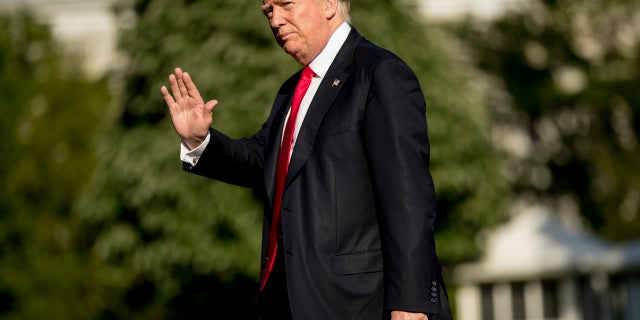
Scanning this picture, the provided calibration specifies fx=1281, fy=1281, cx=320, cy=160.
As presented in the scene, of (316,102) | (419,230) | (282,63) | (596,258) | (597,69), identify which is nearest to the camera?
(419,230)

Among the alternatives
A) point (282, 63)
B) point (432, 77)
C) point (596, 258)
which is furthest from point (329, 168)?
point (596, 258)

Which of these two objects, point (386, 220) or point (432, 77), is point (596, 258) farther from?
point (386, 220)

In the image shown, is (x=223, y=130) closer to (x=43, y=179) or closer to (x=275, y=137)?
(x=43, y=179)

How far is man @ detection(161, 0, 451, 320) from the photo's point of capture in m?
4.20

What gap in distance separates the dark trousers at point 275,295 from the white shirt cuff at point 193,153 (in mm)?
460

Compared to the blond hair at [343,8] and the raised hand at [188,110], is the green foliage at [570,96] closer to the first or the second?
the blond hair at [343,8]

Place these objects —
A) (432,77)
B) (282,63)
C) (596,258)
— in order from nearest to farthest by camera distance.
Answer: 1. (282,63)
2. (432,77)
3. (596,258)

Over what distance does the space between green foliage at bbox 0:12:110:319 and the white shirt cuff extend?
61.3ft

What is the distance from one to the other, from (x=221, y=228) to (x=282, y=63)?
2.27 meters

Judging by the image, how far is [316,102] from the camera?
447 centimetres

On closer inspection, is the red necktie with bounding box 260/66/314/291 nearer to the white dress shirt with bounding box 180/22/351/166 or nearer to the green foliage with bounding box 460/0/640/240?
the white dress shirt with bounding box 180/22/351/166

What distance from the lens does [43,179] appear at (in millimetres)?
24672

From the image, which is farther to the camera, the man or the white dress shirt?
the white dress shirt

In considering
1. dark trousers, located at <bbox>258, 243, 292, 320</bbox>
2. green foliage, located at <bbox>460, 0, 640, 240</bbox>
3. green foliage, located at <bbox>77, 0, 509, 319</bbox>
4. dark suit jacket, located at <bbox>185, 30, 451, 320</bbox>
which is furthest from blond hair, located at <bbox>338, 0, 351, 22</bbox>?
green foliage, located at <bbox>460, 0, 640, 240</bbox>
